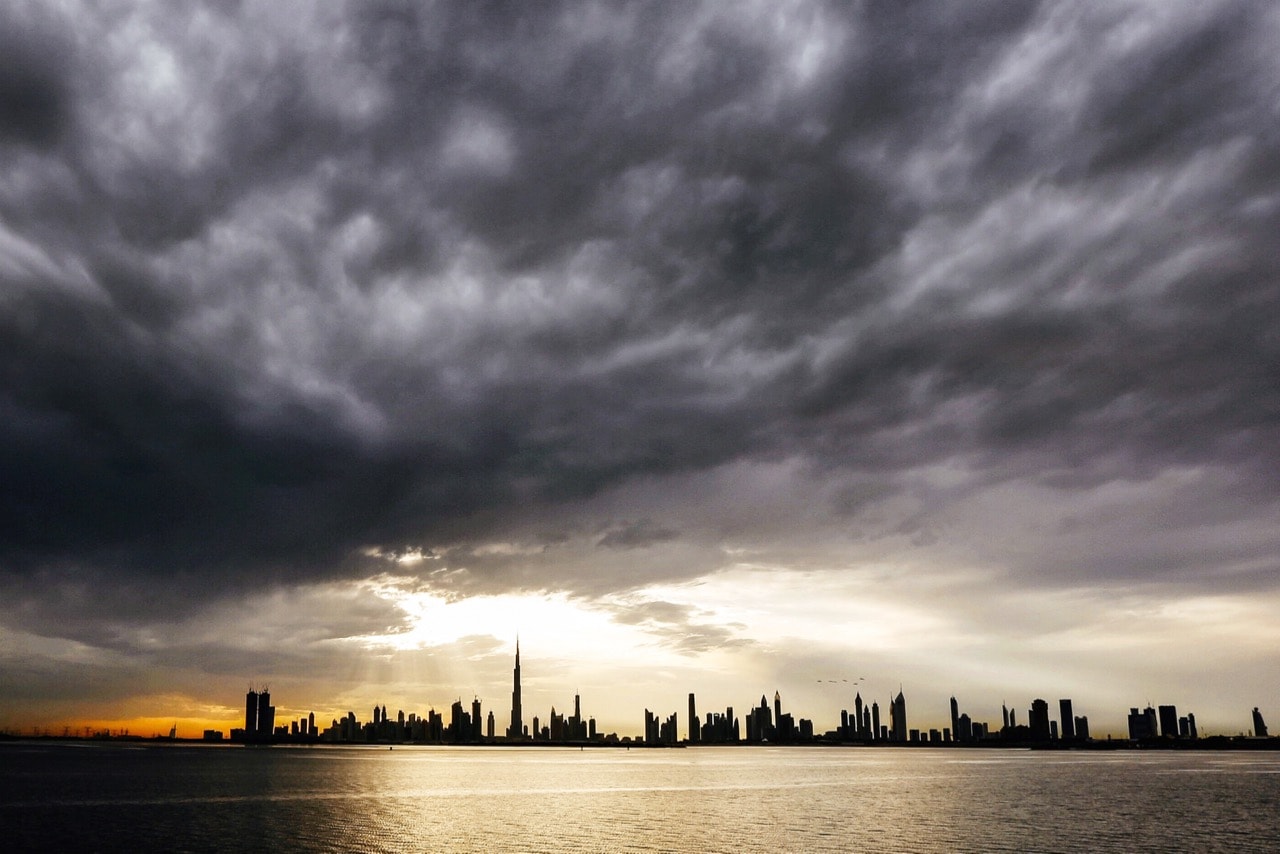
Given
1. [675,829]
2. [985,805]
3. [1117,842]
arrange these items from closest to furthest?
[1117,842], [675,829], [985,805]

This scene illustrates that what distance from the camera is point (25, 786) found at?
192 metres

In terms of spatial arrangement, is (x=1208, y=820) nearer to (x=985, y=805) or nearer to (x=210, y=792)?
(x=985, y=805)

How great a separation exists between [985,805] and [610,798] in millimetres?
66120

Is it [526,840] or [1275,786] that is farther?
[1275,786]

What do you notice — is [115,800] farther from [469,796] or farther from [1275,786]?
[1275,786]

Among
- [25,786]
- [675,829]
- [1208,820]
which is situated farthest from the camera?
[25,786]

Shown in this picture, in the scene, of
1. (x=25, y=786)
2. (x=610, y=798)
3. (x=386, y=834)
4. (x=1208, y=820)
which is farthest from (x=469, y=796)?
(x=1208, y=820)

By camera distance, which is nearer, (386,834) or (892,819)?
(386,834)

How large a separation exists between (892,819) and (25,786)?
607 feet

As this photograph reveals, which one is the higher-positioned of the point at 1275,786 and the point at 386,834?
the point at 386,834

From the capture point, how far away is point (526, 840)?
9712 centimetres

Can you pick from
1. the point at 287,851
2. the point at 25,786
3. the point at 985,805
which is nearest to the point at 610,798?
the point at 985,805

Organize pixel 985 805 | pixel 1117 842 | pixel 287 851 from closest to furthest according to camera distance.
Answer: pixel 287 851 < pixel 1117 842 < pixel 985 805

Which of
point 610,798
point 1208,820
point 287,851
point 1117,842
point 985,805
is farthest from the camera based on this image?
point 610,798
